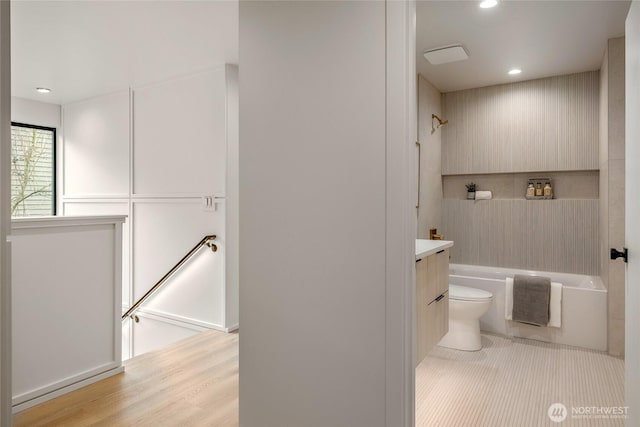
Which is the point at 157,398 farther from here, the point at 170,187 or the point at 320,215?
the point at 170,187

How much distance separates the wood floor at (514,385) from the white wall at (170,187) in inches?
75.1

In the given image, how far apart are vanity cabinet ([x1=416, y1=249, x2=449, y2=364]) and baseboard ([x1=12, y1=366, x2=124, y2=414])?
78.6 inches

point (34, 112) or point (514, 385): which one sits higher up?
point (34, 112)

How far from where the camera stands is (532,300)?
3.32 meters

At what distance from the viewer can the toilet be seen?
10.0 feet

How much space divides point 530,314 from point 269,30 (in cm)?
303

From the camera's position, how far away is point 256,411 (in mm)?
1729

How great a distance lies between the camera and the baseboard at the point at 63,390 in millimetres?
2135

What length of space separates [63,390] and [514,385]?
2754mm

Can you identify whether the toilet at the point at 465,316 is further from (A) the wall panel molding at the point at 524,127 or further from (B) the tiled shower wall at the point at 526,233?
(A) the wall panel molding at the point at 524,127

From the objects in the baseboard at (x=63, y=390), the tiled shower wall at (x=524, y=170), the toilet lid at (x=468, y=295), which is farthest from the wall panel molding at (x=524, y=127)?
the baseboard at (x=63, y=390)

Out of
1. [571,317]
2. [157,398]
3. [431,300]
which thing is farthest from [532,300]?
[157,398]

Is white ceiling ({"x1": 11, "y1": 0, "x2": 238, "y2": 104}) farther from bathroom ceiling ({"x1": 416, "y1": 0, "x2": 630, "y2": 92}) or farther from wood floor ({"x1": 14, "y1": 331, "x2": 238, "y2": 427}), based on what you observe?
wood floor ({"x1": 14, "y1": 331, "x2": 238, "y2": 427})

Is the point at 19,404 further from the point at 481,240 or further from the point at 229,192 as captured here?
the point at 481,240
